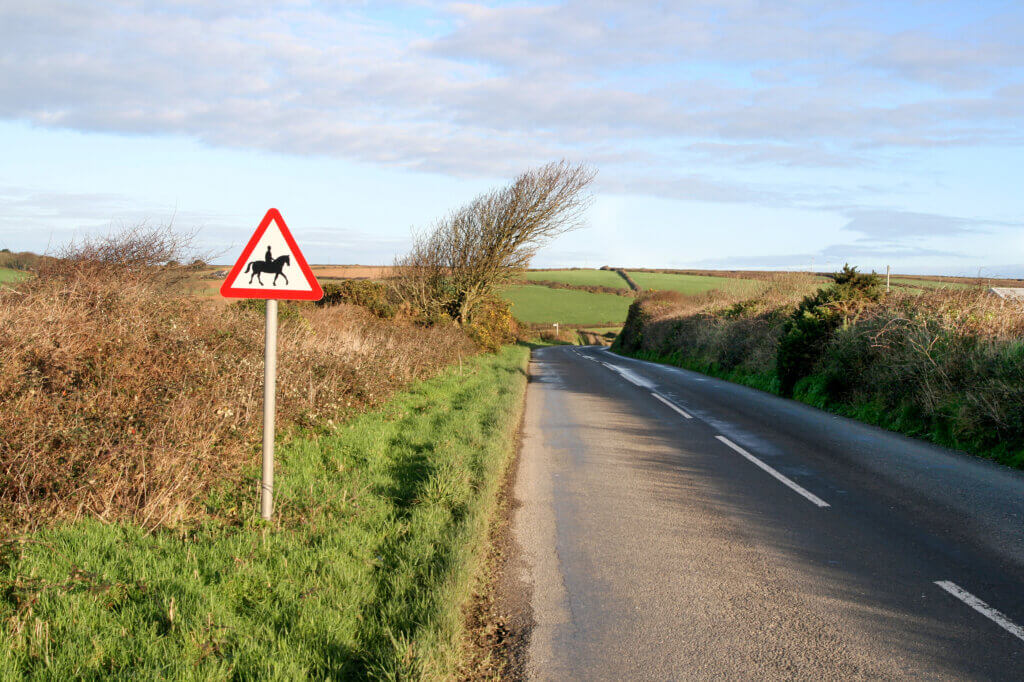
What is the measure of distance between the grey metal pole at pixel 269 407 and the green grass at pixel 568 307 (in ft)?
218

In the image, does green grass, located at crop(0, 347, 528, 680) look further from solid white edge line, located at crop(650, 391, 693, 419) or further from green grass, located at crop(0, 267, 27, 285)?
solid white edge line, located at crop(650, 391, 693, 419)

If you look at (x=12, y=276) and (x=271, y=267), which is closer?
(x=271, y=267)

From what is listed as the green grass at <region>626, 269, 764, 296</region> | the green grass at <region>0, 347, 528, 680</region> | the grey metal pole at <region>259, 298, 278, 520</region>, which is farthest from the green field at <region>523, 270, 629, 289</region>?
the grey metal pole at <region>259, 298, 278, 520</region>

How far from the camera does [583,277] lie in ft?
313

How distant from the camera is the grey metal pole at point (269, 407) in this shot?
5.15 meters

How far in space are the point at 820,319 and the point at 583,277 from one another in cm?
7960

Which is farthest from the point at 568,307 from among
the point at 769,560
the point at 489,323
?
the point at 769,560

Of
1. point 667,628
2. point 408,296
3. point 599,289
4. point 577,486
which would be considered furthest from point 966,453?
point 599,289

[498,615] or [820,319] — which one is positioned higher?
[820,319]

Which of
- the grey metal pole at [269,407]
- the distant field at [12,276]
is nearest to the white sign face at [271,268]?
the grey metal pole at [269,407]

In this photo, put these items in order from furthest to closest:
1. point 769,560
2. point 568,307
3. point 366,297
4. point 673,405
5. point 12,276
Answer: point 568,307 → point 366,297 → point 673,405 → point 12,276 → point 769,560

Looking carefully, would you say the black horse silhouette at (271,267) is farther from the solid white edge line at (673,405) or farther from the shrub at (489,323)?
the shrub at (489,323)

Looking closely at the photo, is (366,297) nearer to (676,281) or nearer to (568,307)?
(568,307)

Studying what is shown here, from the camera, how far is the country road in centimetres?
363
